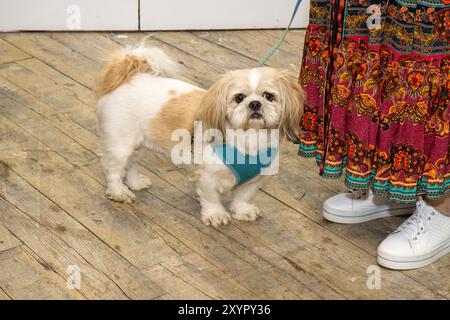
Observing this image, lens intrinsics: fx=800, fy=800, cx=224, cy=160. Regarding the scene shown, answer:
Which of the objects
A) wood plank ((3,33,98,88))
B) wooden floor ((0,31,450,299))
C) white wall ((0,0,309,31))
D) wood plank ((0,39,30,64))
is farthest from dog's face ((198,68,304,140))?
white wall ((0,0,309,31))

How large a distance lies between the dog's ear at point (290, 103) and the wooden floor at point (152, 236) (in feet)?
1.34

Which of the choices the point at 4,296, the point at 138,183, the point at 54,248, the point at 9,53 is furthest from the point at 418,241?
the point at 9,53

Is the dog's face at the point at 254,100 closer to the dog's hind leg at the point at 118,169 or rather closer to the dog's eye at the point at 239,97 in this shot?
the dog's eye at the point at 239,97

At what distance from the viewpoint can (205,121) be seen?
261 cm

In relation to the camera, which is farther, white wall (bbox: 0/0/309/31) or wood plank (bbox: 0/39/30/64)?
white wall (bbox: 0/0/309/31)

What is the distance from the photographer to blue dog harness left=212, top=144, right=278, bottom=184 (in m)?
2.66

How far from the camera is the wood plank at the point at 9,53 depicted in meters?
4.08

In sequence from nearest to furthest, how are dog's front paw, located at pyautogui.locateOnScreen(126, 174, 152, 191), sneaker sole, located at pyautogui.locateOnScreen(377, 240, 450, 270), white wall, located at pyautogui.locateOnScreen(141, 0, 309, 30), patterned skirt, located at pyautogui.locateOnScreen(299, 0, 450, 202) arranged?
1. patterned skirt, located at pyautogui.locateOnScreen(299, 0, 450, 202)
2. sneaker sole, located at pyautogui.locateOnScreen(377, 240, 450, 270)
3. dog's front paw, located at pyautogui.locateOnScreen(126, 174, 152, 191)
4. white wall, located at pyautogui.locateOnScreen(141, 0, 309, 30)

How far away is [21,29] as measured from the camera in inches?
172

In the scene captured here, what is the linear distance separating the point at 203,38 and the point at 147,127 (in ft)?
5.66

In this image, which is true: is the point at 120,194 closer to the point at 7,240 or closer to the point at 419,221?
the point at 7,240

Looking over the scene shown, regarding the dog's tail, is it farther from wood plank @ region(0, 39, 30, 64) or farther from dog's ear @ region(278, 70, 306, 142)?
wood plank @ region(0, 39, 30, 64)

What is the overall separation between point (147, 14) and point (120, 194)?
5.66ft

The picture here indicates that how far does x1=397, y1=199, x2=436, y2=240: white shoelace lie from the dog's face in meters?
0.53
